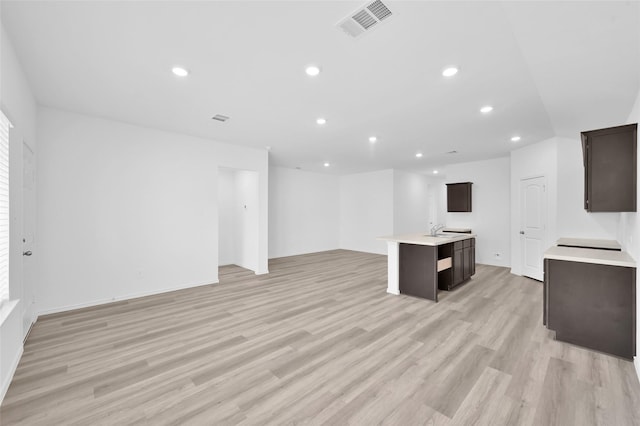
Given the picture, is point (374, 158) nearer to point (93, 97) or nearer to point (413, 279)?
point (413, 279)

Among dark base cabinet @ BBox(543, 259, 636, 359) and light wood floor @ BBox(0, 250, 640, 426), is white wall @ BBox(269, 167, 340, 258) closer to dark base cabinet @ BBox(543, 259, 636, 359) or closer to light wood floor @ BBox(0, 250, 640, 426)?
light wood floor @ BBox(0, 250, 640, 426)

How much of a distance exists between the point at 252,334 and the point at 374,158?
5373 millimetres

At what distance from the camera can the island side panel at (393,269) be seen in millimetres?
4527

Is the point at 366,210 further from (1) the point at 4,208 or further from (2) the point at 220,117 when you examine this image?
(1) the point at 4,208

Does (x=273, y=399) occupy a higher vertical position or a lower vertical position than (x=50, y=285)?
lower

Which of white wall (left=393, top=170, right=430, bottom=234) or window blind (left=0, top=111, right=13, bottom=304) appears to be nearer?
window blind (left=0, top=111, right=13, bottom=304)

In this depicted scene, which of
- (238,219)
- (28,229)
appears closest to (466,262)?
(238,219)

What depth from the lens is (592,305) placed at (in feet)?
8.98

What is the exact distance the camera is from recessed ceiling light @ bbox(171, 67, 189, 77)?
2688mm

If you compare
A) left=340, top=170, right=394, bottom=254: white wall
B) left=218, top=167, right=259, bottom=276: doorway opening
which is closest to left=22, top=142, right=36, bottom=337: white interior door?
left=218, top=167, right=259, bottom=276: doorway opening

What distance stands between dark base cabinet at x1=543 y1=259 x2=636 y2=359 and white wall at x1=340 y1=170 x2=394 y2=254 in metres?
5.58

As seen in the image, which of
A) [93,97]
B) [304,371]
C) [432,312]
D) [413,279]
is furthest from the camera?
[413,279]

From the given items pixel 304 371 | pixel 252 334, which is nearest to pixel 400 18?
pixel 304 371

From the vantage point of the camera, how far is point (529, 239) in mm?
5543
